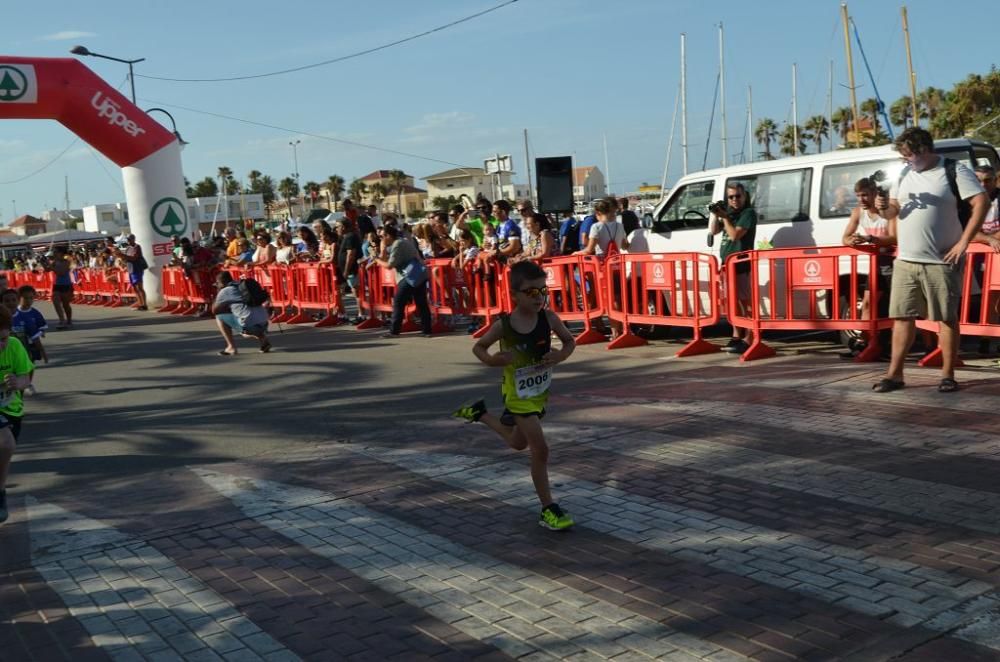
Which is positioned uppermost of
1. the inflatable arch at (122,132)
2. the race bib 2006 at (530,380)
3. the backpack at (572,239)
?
the inflatable arch at (122,132)

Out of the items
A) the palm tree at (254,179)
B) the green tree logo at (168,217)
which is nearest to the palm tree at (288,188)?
the palm tree at (254,179)

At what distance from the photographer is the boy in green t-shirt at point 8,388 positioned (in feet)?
20.4

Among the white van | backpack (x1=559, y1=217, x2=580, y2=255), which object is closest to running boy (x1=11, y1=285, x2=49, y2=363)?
backpack (x1=559, y1=217, x2=580, y2=255)

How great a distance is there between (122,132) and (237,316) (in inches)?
414

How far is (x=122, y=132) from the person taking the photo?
22.5m

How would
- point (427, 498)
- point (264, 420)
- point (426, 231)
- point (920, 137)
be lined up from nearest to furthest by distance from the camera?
point (427, 498) < point (920, 137) < point (264, 420) < point (426, 231)

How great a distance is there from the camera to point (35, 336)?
11.1 m

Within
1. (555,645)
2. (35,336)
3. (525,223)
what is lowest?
(555,645)

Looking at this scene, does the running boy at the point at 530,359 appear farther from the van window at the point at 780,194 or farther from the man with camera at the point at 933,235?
the van window at the point at 780,194

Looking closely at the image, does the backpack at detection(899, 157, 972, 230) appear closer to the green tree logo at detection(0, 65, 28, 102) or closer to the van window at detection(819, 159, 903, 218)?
the van window at detection(819, 159, 903, 218)

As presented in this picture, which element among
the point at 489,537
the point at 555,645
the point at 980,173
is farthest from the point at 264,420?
the point at 980,173

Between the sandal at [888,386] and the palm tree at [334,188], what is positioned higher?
the palm tree at [334,188]

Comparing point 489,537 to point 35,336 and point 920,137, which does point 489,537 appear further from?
point 35,336

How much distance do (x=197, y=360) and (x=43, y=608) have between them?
31.2 ft
